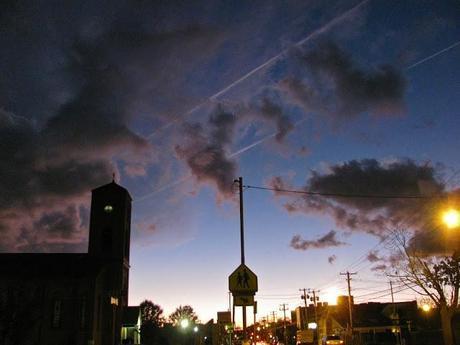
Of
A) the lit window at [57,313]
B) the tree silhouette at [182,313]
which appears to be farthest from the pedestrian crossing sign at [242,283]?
the tree silhouette at [182,313]

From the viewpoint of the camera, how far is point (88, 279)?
54781 mm

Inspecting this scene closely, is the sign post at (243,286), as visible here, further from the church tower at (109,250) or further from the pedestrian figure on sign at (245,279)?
the church tower at (109,250)

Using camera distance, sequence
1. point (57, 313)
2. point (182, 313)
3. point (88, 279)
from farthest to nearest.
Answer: point (182, 313) < point (88, 279) < point (57, 313)

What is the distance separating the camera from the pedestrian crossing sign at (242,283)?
1277 cm

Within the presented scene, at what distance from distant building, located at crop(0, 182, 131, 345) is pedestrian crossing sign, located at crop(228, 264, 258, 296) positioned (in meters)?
40.8

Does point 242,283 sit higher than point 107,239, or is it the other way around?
point 107,239

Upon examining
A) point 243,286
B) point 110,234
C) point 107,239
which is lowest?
point 243,286

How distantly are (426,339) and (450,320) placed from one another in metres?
13.7

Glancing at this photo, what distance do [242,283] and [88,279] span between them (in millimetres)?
46300

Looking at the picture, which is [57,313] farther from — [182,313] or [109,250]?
[182,313]

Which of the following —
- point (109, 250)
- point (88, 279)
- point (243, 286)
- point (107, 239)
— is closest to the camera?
point (243, 286)

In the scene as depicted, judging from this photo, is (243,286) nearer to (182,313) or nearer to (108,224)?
(108,224)

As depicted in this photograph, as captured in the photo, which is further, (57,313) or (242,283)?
(57,313)

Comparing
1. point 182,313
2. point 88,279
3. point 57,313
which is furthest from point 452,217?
point 182,313
